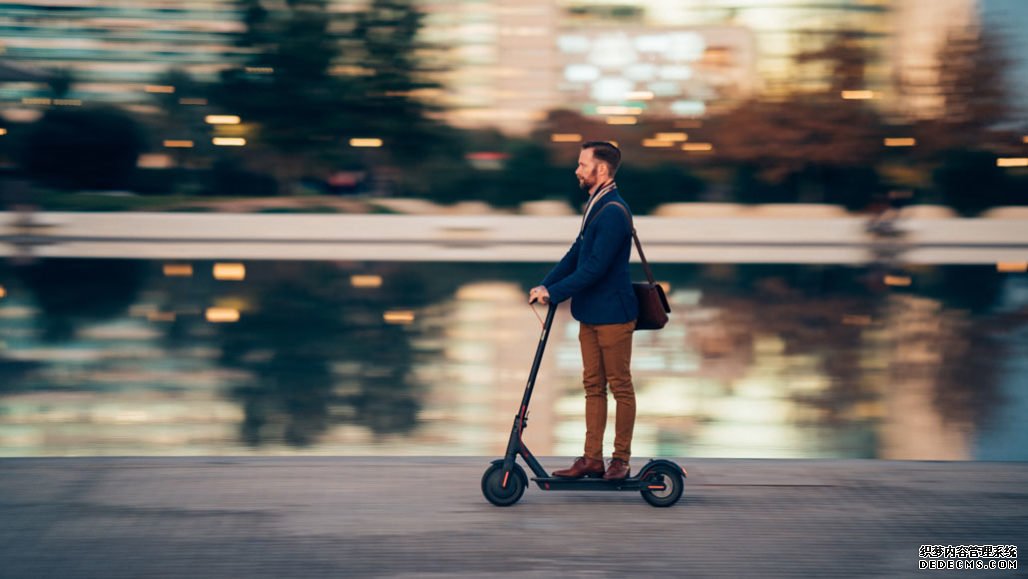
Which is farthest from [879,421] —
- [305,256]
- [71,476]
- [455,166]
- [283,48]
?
[283,48]

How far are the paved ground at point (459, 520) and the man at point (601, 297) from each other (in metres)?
0.35

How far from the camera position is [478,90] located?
44.1m

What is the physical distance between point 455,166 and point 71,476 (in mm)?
35434

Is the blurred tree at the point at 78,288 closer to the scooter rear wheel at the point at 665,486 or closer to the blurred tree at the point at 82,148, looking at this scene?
the scooter rear wheel at the point at 665,486

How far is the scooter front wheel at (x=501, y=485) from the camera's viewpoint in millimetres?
5059

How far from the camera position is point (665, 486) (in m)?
5.08

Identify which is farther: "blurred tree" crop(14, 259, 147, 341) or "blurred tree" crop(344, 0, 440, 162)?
"blurred tree" crop(344, 0, 440, 162)

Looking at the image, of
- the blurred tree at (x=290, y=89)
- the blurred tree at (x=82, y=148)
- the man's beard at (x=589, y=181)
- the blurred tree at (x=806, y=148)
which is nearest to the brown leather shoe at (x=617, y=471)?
the man's beard at (x=589, y=181)

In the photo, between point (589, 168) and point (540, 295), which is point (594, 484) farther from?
point (589, 168)

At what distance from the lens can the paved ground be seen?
4.34m

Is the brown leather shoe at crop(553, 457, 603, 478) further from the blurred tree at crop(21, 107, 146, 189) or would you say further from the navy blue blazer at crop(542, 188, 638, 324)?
the blurred tree at crop(21, 107, 146, 189)

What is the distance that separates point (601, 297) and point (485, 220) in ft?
98.6

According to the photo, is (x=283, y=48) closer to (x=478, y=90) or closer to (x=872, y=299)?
(x=478, y=90)

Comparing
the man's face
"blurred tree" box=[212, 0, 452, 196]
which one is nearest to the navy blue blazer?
the man's face
